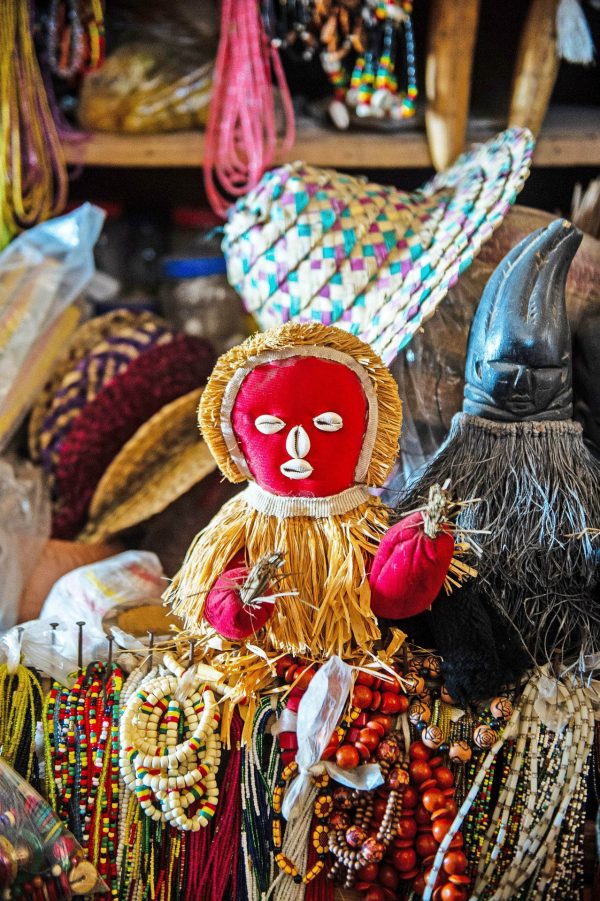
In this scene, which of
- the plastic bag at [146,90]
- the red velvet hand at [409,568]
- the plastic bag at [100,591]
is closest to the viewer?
the red velvet hand at [409,568]

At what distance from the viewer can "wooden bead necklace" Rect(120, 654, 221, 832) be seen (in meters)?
0.81

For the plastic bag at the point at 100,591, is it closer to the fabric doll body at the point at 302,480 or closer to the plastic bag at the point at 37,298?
the fabric doll body at the point at 302,480

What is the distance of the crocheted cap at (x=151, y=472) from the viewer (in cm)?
129

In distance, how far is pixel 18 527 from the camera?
1.27 meters

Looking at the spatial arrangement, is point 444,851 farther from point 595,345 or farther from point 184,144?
point 184,144

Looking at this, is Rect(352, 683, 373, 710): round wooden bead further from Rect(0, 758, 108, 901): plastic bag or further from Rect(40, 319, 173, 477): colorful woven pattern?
Rect(40, 319, 173, 477): colorful woven pattern

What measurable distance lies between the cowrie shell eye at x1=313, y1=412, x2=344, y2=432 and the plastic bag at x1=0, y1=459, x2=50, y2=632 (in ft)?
2.04

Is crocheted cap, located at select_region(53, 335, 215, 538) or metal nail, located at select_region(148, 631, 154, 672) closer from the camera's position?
metal nail, located at select_region(148, 631, 154, 672)

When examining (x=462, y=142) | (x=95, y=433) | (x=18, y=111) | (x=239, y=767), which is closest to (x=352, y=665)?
(x=239, y=767)

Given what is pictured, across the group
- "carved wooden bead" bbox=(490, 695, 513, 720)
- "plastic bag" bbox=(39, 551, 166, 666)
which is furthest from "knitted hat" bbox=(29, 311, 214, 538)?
"carved wooden bead" bbox=(490, 695, 513, 720)

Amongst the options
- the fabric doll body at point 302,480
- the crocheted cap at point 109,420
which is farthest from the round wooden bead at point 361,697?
the crocheted cap at point 109,420

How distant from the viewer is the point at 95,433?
1300 millimetres

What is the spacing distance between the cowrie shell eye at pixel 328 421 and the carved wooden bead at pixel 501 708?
32 cm

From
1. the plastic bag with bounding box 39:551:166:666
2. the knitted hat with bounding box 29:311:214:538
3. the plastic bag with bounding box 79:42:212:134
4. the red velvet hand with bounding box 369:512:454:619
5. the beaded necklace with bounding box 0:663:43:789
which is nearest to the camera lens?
the red velvet hand with bounding box 369:512:454:619
